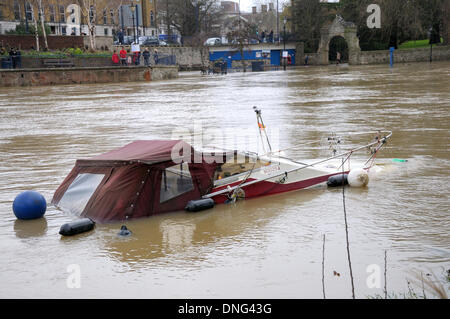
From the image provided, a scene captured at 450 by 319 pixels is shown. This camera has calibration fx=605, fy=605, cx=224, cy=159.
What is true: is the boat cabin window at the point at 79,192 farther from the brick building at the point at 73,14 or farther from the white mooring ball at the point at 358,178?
the brick building at the point at 73,14

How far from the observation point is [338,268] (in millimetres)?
8969

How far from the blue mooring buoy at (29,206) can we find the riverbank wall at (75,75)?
3732 centimetres

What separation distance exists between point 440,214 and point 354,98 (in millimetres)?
21271

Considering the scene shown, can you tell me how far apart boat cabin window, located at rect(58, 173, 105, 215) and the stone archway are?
6182 centimetres

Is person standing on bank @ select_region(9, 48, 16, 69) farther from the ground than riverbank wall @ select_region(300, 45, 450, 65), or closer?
farther from the ground

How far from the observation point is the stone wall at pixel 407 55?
65.5 meters

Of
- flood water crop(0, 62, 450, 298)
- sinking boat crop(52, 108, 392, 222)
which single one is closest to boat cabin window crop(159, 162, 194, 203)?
sinking boat crop(52, 108, 392, 222)

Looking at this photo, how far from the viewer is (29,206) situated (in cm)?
1219

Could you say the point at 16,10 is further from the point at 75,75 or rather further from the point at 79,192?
the point at 79,192

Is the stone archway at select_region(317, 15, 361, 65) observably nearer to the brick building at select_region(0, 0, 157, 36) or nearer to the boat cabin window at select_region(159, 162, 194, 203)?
the brick building at select_region(0, 0, 157, 36)

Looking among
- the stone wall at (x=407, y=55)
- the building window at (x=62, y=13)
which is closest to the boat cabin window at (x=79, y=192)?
the stone wall at (x=407, y=55)

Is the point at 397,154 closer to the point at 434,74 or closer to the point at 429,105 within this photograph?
the point at 429,105

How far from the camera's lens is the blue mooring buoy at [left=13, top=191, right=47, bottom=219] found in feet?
40.0
